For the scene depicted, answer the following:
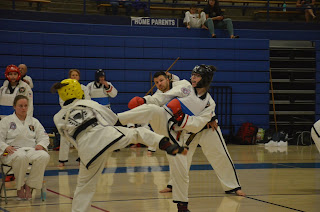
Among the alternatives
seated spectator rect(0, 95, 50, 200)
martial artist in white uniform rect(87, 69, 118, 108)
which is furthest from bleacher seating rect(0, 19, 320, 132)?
seated spectator rect(0, 95, 50, 200)

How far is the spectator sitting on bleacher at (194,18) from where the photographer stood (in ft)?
56.0

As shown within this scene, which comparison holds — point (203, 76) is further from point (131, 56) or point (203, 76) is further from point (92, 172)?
point (131, 56)

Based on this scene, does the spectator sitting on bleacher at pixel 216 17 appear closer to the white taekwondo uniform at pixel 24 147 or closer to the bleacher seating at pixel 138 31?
the bleacher seating at pixel 138 31

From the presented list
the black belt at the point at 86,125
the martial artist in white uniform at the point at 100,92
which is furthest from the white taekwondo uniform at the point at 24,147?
the martial artist in white uniform at the point at 100,92

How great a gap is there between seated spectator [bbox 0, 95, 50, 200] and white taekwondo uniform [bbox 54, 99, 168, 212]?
1780 millimetres

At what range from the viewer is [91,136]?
5180mm

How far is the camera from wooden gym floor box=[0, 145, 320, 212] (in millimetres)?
6574

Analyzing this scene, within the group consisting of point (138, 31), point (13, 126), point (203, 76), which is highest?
point (138, 31)

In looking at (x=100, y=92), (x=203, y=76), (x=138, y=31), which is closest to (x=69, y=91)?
(x=203, y=76)

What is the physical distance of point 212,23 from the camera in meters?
16.8

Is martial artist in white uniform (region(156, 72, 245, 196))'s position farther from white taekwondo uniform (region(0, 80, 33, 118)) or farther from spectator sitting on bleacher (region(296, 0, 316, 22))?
spectator sitting on bleacher (region(296, 0, 316, 22))

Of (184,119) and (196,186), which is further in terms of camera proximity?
(196,186)

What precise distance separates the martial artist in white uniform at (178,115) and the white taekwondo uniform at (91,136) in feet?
1.62

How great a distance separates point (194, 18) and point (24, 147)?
1103cm
